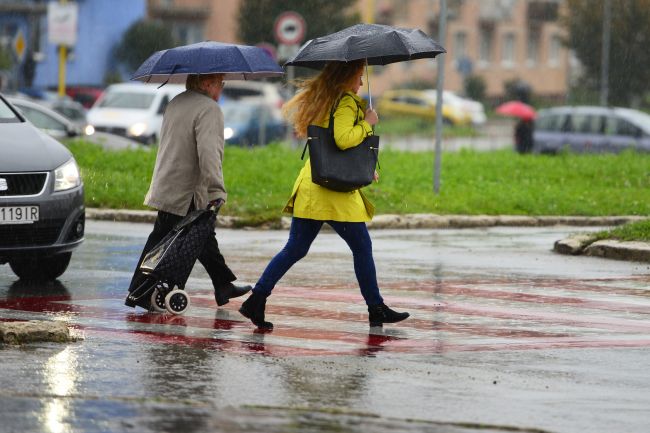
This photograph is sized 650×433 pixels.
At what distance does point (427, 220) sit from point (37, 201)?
8.07 m

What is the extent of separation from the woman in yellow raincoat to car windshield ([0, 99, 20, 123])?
3155mm

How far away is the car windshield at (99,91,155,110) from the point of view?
35.7 metres

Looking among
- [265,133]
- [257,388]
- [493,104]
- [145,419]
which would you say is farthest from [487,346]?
[493,104]

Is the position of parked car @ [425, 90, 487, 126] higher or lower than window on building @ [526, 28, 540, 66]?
higher

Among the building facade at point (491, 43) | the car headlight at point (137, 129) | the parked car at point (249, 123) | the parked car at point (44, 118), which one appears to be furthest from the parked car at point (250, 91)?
the parked car at point (44, 118)

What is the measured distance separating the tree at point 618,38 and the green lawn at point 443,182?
1255 inches

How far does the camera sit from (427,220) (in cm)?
1888

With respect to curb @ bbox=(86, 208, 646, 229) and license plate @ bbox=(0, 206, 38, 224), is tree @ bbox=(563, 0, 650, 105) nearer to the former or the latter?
curb @ bbox=(86, 208, 646, 229)

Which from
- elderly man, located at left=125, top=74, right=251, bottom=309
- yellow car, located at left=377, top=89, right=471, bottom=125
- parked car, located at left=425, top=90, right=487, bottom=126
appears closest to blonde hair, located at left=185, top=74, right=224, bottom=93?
elderly man, located at left=125, top=74, right=251, bottom=309

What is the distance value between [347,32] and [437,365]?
260cm

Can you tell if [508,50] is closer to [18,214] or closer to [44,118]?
[44,118]

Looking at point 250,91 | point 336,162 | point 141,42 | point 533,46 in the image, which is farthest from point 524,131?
point 533,46

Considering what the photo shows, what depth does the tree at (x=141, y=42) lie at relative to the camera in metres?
63.4

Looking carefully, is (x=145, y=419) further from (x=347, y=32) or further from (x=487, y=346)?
(x=347, y=32)
